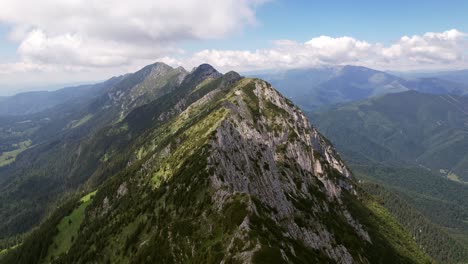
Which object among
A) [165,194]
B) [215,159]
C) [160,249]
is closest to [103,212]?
[165,194]

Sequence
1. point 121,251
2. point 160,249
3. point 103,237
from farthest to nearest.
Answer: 1. point 103,237
2. point 121,251
3. point 160,249

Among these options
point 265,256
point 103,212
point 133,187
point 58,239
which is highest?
point 265,256

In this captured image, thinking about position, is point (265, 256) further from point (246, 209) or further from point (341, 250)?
point (341, 250)

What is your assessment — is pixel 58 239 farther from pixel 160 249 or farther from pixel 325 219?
pixel 325 219

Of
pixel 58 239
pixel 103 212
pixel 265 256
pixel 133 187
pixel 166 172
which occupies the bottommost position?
pixel 58 239

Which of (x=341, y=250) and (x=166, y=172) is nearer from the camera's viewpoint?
(x=341, y=250)

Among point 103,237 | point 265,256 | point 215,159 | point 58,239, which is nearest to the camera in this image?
point 265,256

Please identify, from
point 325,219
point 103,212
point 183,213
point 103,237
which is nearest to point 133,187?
point 103,212

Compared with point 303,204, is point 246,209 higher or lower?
higher

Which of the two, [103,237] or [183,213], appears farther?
[103,237]
